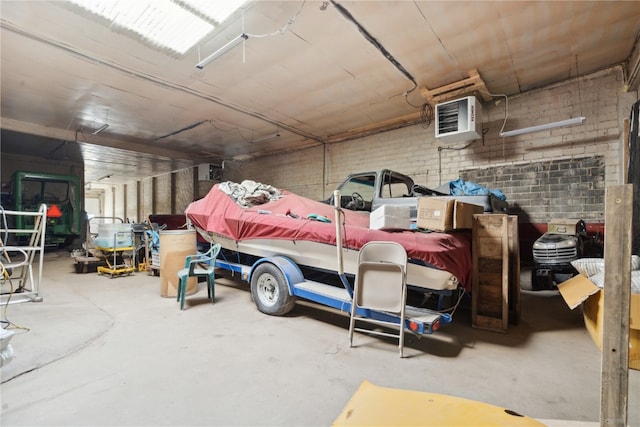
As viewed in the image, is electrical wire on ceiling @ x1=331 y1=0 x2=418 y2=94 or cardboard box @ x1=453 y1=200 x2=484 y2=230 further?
electrical wire on ceiling @ x1=331 y1=0 x2=418 y2=94

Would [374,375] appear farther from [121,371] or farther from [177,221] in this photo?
[177,221]

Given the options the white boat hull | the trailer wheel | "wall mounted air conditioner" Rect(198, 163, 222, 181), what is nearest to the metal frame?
the white boat hull

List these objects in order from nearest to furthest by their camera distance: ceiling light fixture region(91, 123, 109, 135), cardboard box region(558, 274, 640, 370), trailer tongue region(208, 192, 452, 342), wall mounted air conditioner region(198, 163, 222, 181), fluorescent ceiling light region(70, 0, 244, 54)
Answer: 1. cardboard box region(558, 274, 640, 370)
2. trailer tongue region(208, 192, 452, 342)
3. fluorescent ceiling light region(70, 0, 244, 54)
4. ceiling light fixture region(91, 123, 109, 135)
5. wall mounted air conditioner region(198, 163, 222, 181)

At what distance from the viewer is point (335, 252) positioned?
2977 millimetres

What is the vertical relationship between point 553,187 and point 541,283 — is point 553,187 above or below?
above

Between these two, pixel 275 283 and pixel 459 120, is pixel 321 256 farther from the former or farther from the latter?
pixel 459 120

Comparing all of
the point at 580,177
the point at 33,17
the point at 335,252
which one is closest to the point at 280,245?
the point at 335,252

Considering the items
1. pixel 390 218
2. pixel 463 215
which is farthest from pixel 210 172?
pixel 463 215

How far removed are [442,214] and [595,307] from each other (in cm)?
168

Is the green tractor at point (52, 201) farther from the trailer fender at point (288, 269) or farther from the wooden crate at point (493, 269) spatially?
the wooden crate at point (493, 269)

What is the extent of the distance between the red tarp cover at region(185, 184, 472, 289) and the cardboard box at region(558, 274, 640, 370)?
2.98ft

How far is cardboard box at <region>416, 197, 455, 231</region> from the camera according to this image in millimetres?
2755

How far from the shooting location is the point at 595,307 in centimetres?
262

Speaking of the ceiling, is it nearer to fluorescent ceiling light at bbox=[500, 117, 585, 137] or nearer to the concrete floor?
fluorescent ceiling light at bbox=[500, 117, 585, 137]
